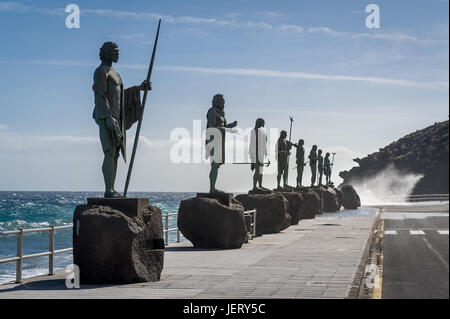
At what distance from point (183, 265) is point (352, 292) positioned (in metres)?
4.31

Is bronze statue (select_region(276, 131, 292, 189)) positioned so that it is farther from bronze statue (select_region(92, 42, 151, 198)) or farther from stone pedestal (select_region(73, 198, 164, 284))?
stone pedestal (select_region(73, 198, 164, 284))

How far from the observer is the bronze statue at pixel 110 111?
970cm

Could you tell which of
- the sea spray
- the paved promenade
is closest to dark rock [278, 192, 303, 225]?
the paved promenade

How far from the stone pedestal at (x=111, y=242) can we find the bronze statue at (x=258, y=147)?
11.2m

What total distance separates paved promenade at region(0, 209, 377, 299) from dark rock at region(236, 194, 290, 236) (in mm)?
4462

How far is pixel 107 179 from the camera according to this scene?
9883mm

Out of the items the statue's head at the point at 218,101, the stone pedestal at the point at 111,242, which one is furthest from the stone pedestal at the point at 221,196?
the stone pedestal at the point at 111,242

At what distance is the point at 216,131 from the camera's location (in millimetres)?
15438

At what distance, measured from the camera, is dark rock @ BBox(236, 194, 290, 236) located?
20656 mm

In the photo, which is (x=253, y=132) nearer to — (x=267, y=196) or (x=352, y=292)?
(x=267, y=196)

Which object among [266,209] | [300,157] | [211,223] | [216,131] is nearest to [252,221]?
[266,209]

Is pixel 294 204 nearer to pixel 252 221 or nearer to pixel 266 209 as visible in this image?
pixel 266 209

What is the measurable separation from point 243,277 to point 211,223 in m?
5.54
